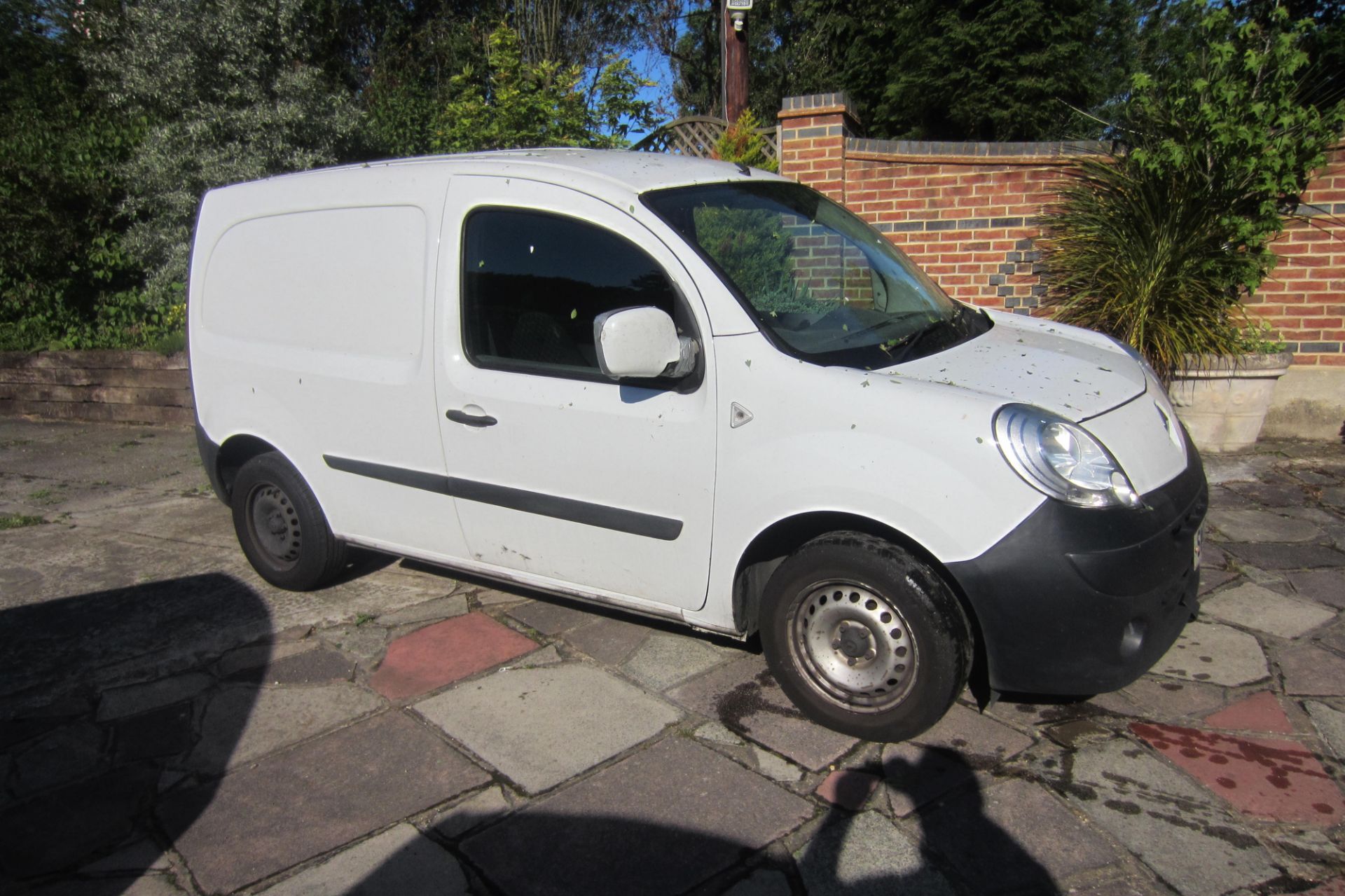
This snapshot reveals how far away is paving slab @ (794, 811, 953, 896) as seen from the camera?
8.43 feet

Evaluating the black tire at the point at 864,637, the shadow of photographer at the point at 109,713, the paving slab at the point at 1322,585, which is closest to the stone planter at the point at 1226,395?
the paving slab at the point at 1322,585

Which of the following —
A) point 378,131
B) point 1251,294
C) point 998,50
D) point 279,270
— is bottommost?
point 1251,294

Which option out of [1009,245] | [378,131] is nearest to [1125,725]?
[1009,245]

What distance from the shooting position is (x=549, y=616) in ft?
14.5

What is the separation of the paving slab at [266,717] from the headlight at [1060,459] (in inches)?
95.9

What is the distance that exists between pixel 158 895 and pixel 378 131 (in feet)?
30.8

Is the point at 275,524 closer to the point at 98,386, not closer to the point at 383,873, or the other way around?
the point at 383,873

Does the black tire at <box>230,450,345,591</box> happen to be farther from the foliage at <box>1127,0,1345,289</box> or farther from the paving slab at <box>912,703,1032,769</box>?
the foliage at <box>1127,0,1345,289</box>

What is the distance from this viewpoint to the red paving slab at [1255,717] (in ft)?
10.7

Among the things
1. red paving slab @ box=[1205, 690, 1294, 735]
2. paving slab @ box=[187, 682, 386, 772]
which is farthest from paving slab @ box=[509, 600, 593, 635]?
red paving slab @ box=[1205, 690, 1294, 735]

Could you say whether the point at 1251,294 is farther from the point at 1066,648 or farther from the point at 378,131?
the point at 378,131

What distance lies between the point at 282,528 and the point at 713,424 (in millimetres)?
2569

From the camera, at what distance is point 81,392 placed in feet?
32.3

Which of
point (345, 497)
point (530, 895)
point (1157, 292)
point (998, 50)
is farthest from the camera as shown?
point (998, 50)
